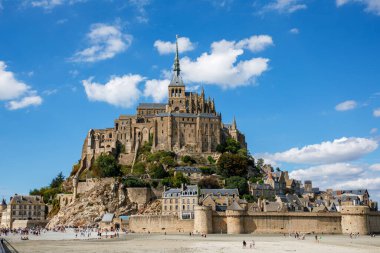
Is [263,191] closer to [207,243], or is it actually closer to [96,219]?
[96,219]

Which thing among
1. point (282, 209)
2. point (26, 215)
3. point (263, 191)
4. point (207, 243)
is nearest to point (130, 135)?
point (26, 215)

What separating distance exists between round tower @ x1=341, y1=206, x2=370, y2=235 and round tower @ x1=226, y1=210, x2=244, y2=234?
11757mm

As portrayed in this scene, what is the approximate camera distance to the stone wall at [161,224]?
61.6 m

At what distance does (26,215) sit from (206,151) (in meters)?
30.7

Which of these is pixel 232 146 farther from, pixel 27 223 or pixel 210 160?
pixel 27 223

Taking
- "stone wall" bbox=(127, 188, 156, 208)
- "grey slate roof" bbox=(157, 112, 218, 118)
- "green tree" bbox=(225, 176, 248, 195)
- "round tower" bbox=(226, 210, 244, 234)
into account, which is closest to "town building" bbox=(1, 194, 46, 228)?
"stone wall" bbox=(127, 188, 156, 208)

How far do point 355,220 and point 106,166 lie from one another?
3859 cm

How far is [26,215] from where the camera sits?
8100 cm

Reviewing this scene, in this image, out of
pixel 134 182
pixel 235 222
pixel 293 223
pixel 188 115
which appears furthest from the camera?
pixel 188 115

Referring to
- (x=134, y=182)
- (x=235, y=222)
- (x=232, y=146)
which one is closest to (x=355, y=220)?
(x=235, y=222)

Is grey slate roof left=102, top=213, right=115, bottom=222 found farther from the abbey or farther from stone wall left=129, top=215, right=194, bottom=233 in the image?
the abbey

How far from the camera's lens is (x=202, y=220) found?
196 ft

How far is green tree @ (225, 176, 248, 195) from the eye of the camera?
73794 mm

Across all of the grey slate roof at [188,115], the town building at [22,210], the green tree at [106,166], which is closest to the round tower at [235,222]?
the green tree at [106,166]
